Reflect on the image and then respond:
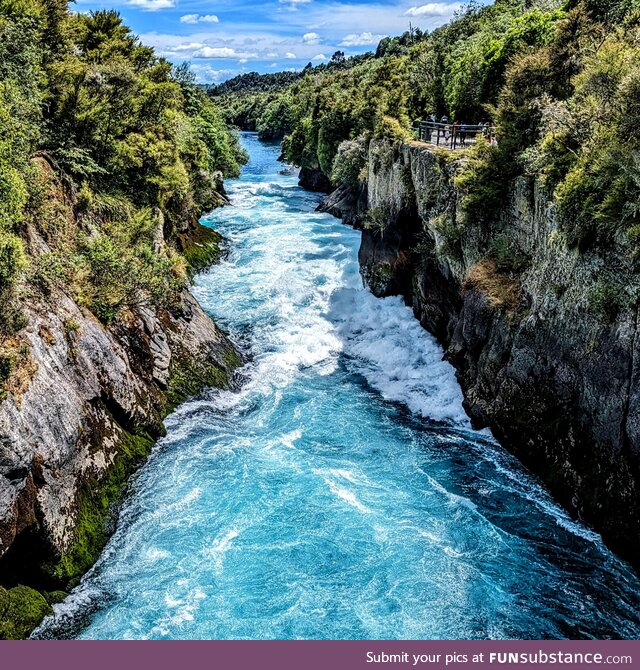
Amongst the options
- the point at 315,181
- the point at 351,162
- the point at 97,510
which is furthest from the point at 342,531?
the point at 315,181

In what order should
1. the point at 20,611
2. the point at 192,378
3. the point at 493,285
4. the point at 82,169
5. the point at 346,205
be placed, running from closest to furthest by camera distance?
the point at 20,611 < the point at 493,285 < the point at 192,378 < the point at 82,169 < the point at 346,205

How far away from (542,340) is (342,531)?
8511 millimetres

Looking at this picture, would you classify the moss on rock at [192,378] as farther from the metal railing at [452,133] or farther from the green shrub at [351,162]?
the green shrub at [351,162]

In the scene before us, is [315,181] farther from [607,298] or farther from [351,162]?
[607,298]

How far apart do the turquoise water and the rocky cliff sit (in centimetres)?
71

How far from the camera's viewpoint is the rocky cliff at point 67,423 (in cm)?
1234

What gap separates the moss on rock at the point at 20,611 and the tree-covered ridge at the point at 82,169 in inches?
236

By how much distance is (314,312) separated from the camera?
32.2m

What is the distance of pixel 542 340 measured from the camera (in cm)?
1783

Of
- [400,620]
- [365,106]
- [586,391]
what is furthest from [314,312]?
[365,106]

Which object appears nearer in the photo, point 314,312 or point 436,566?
point 436,566

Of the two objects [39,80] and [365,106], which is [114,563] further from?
[365,106]

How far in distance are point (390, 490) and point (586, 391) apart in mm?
6388

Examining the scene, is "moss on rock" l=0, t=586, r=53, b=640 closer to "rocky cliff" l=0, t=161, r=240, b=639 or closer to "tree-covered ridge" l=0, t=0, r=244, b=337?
"rocky cliff" l=0, t=161, r=240, b=639
